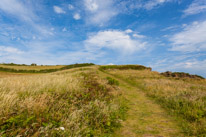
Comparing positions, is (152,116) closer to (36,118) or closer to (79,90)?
(79,90)

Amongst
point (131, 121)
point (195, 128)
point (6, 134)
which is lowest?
point (131, 121)

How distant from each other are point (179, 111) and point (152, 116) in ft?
5.74

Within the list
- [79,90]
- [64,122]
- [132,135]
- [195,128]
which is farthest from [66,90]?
[195,128]

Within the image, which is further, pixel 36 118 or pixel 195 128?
pixel 195 128

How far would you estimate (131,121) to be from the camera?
570cm

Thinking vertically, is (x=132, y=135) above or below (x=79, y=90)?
below

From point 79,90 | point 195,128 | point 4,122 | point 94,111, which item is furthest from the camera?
point 79,90

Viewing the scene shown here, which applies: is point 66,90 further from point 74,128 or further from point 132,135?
point 132,135

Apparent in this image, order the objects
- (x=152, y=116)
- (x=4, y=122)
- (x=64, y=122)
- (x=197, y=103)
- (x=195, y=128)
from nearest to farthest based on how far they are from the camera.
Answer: (x=4, y=122) < (x=64, y=122) < (x=195, y=128) < (x=152, y=116) < (x=197, y=103)

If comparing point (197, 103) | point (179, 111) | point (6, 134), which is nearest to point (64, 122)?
point (6, 134)

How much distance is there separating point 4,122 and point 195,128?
22.4ft

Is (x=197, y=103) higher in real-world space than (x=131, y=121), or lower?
higher

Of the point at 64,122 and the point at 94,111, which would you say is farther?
the point at 94,111

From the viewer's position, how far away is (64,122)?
4.03m
